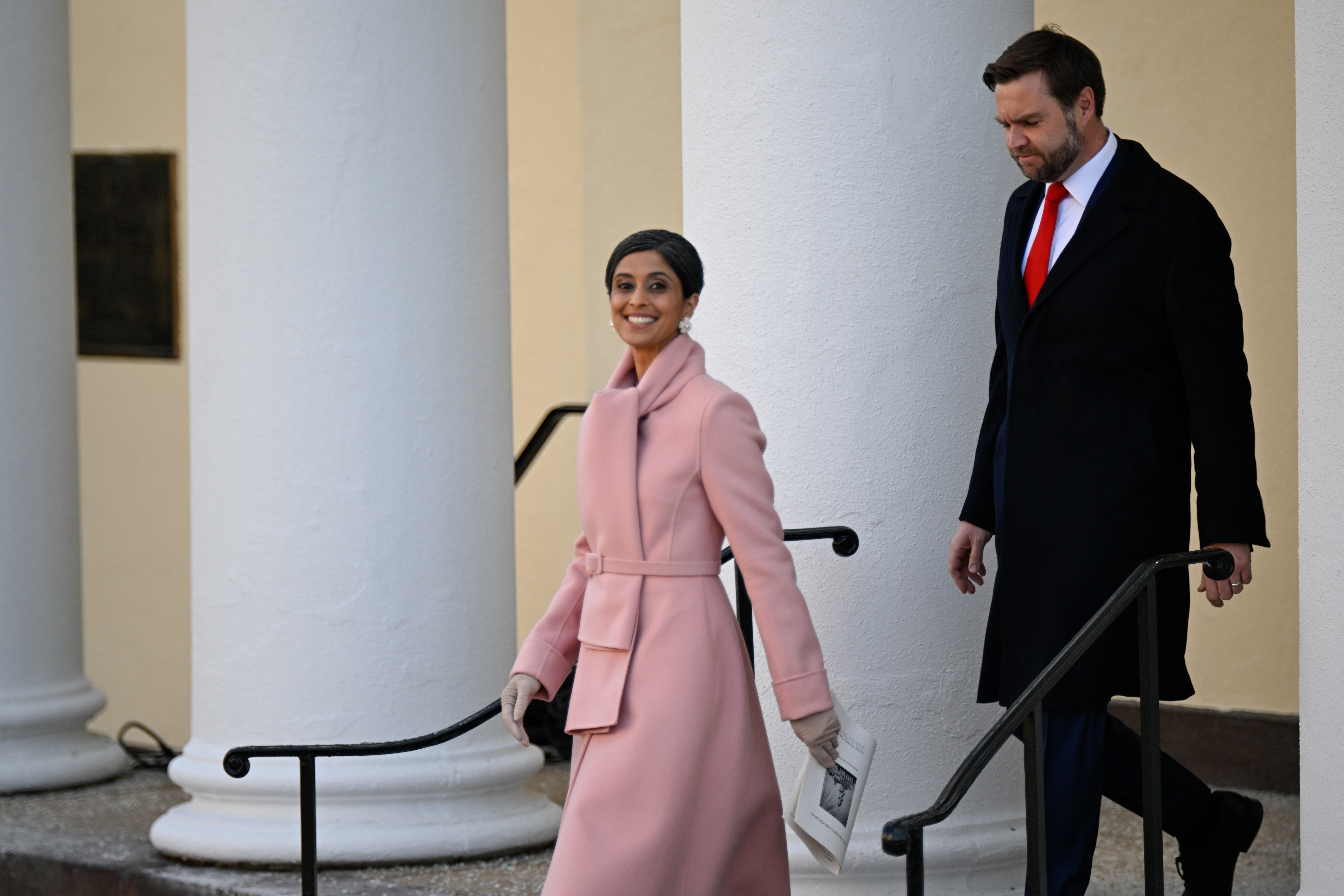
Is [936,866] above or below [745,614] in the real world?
below

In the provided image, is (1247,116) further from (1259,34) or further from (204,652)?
(204,652)

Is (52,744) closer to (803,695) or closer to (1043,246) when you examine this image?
(803,695)

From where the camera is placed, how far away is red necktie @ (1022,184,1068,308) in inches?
146

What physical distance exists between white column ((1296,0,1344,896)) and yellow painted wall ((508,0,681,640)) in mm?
4826

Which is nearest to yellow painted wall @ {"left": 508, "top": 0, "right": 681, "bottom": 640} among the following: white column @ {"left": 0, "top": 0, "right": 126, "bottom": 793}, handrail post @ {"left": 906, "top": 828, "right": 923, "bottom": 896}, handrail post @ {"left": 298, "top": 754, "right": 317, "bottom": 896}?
white column @ {"left": 0, "top": 0, "right": 126, "bottom": 793}

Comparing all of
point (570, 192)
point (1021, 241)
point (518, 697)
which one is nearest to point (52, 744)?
point (570, 192)

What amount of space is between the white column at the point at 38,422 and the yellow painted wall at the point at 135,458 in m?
2.34

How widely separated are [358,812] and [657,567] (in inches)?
82.5

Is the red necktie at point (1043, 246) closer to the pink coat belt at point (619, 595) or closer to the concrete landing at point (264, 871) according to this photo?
the pink coat belt at point (619, 595)

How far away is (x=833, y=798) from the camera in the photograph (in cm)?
340

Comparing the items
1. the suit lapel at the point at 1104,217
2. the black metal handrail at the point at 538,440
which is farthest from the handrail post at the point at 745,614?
the black metal handrail at the point at 538,440

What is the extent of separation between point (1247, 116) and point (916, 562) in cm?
308

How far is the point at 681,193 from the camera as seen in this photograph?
810 centimetres

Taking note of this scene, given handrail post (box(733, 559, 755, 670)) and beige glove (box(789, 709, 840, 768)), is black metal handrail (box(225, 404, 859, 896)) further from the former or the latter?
beige glove (box(789, 709, 840, 768))
